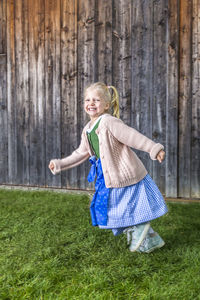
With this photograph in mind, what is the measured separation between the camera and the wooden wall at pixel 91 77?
461 cm

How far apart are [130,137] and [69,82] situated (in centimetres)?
302

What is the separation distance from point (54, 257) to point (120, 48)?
3354mm

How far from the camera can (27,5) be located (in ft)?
18.2

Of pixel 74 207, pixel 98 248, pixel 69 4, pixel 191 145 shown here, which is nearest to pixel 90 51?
pixel 69 4

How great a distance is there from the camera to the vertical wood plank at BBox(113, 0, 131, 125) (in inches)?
192

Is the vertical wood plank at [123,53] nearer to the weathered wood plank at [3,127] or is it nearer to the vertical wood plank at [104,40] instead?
the vertical wood plank at [104,40]

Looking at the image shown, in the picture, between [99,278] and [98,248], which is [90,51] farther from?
[99,278]

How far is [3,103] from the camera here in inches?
233

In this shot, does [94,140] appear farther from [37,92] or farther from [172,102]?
[37,92]

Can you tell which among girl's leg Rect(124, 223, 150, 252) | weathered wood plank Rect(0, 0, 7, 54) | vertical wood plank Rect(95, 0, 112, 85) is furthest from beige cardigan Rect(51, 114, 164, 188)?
weathered wood plank Rect(0, 0, 7, 54)

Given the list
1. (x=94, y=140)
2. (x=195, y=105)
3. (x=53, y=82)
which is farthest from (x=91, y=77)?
(x=94, y=140)

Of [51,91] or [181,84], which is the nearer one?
[181,84]

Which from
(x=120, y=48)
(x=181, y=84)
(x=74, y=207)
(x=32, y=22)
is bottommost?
(x=74, y=207)

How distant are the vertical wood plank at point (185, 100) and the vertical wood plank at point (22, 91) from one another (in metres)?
2.51
